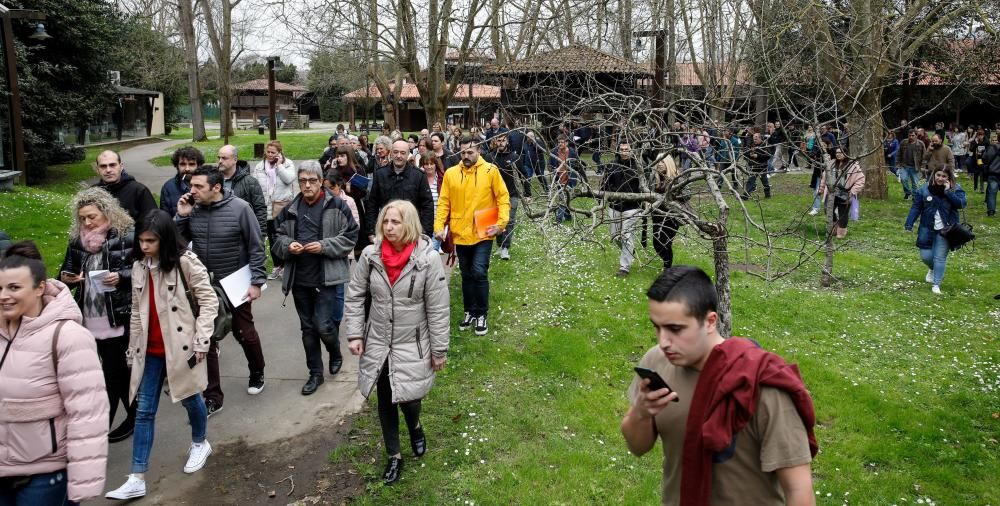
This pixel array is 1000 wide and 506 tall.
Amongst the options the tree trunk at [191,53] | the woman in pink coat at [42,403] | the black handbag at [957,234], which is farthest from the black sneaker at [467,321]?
the tree trunk at [191,53]

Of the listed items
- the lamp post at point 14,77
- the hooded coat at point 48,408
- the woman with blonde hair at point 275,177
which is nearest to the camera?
the hooded coat at point 48,408

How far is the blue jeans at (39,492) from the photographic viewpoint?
324 cm

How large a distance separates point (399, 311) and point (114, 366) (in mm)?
2148

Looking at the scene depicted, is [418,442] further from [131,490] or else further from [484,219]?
[484,219]

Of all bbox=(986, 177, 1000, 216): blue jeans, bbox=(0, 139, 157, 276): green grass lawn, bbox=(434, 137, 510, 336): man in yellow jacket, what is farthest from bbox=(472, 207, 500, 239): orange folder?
bbox=(986, 177, 1000, 216): blue jeans

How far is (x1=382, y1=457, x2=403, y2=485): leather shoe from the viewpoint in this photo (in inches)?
185

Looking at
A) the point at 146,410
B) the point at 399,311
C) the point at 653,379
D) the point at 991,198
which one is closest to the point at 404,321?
the point at 399,311

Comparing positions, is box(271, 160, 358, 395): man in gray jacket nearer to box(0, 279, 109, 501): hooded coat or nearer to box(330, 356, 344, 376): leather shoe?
box(330, 356, 344, 376): leather shoe

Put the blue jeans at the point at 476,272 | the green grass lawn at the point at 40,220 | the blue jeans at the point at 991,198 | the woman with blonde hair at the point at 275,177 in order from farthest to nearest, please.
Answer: the blue jeans at the point at 991,198 < the green grass lawn at the point at 40,220 < the woman with blonde hair at the point at 275,177 < the blue jeans at the point at 476,272

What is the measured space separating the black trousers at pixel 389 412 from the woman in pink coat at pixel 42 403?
165cm

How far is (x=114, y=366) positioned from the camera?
5.05 m

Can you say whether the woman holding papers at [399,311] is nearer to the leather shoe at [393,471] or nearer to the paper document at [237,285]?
the leather shoe at [393,471]

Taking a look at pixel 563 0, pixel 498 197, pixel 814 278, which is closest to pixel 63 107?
pixel 563 0

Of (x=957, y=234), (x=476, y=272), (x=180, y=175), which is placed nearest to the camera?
(x=180, y=175)
